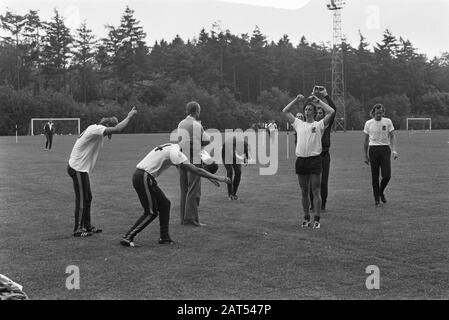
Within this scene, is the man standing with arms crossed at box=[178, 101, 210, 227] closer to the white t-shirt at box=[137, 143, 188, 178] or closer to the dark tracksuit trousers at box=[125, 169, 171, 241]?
the dark tracksuit trousers at box=[125, 169, 171, 241]

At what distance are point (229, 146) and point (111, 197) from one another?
314cm

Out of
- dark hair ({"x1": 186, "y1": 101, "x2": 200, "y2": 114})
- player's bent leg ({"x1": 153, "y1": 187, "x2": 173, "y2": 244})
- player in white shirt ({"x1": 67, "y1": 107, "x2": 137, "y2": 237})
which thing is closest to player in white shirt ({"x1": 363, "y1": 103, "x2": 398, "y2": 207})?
dark hair ({"x1": 186, "y1": 101, "x2": 200, "y2": 114})

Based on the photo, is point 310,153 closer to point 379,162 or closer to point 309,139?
point 309,139

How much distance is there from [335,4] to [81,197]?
230 feet

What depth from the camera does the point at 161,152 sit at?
8367 mm

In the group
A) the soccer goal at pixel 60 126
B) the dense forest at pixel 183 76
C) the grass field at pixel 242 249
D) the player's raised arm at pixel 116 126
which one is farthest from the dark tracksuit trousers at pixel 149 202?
the dense forest at pixel 183 76

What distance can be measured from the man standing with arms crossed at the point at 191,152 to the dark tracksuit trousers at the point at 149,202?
1.33m

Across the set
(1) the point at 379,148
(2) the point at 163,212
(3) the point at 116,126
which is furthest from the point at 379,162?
(3) the point at 116,126

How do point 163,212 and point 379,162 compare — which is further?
point 379,162

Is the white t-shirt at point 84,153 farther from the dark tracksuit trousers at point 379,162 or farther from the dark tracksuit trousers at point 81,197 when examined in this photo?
the dark tracksuit trousers at point 379,162

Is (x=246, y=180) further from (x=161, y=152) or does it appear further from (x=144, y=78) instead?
(x=144, y=78)

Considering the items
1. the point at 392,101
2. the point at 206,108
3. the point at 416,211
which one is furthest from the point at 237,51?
the point at 416,211

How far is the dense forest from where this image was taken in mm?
90062

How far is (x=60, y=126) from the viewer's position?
77812 mm
